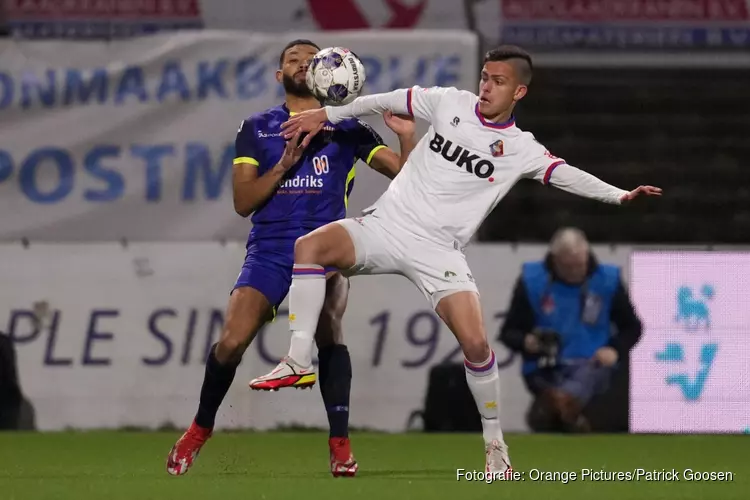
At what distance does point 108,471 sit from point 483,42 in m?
5.17

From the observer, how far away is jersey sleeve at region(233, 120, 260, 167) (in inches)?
308

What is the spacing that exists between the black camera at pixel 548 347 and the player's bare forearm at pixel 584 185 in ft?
13.0

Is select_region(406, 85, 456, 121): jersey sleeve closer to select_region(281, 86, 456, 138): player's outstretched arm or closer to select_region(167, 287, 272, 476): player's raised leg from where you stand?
select_region(281, 86, 456, 138): player's outstretched arm

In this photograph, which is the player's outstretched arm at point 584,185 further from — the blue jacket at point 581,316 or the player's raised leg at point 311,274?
the blue jacket at point 581,316

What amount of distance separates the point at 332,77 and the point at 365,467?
2.05 metres

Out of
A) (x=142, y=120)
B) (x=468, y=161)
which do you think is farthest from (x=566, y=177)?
(x=142, y=120)

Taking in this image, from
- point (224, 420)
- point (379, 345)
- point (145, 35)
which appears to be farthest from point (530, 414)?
point (145, 35)

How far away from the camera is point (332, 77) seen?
758cm

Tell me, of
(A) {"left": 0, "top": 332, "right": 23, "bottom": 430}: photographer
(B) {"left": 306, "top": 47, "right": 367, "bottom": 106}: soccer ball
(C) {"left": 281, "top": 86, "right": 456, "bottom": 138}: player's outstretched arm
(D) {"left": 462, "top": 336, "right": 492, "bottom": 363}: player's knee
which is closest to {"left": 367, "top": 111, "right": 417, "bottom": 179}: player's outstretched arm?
(C) {"left": 281, "top": 86, "right": 456, "bottom": 138}: player's outstretched arm

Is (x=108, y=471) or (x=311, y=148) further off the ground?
(x=311, y=148)

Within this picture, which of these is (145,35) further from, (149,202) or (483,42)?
(483,42)

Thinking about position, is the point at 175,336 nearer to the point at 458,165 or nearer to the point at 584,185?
the point at 458,165

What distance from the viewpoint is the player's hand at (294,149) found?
24.5ft

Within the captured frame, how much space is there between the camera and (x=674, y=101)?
44.8 ft
